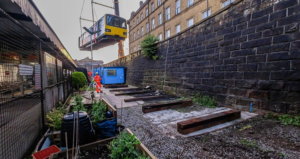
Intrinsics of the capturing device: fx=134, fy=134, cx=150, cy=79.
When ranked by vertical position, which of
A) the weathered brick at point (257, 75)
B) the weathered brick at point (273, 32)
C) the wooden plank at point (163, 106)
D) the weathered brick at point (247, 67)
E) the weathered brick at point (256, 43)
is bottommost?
the wooden plank at point (163, 106)

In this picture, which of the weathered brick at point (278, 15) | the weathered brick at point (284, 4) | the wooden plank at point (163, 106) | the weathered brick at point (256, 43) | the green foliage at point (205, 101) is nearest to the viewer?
the weathered brick at point (284, 4)

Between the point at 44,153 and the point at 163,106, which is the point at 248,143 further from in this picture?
the point at 44,153

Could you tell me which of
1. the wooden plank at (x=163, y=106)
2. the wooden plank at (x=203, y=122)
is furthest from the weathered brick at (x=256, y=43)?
the wooden plank at (x=163, y=106)

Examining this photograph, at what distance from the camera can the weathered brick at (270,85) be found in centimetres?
331

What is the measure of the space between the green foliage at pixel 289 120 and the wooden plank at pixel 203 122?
2.81 ft

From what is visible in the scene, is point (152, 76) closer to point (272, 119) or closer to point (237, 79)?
point (237, 79)

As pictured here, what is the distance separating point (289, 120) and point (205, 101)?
2331 millimetres

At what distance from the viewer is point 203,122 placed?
2.95 metres

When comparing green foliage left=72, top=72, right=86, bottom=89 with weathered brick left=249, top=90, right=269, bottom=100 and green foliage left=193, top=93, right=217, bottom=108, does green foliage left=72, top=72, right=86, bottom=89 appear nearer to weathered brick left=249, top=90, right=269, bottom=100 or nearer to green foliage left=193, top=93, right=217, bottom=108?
green foliage left=193, top=93, right=217, bottom=108

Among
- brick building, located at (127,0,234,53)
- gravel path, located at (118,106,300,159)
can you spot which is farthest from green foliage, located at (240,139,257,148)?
brick building, located at (127,0,234,53)

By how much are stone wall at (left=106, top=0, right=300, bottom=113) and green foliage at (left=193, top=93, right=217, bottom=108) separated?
184 mm

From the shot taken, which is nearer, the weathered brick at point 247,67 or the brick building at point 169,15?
the weathered brick at point 247,67

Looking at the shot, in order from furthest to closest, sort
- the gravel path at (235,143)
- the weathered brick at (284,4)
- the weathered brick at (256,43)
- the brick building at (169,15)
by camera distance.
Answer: the brick building at (169,15) → the weathered brick at (256,43) → the weathered brick at (284,4) → the gravel path at (235,143)

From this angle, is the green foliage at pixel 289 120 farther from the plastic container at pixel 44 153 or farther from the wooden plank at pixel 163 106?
the plastic container at pixel 44 153
